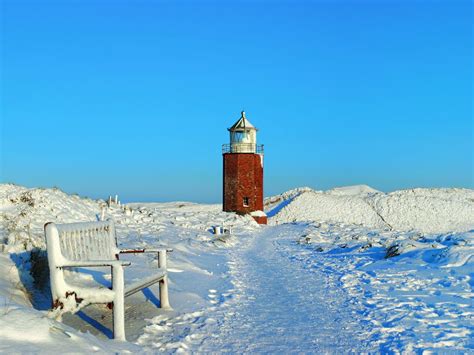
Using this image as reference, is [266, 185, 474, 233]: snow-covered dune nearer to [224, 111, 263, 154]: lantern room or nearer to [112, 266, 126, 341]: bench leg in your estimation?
[224, 111, 263, 154]: lantern room

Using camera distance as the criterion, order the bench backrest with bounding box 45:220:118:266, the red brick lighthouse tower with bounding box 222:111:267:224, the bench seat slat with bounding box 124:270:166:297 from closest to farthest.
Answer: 1. the bench backrest with bounding box 45:220:118:266
2. the bench seat slat with bounding box 124:270:166:297
3. the red brick lighthouse tower with bounding box 222:111:267:224

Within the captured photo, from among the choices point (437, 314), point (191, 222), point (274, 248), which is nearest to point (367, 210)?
point (191, 222)

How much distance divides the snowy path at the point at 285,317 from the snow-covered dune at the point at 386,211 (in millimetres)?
24453

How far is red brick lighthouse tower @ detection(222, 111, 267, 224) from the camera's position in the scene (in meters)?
31.0

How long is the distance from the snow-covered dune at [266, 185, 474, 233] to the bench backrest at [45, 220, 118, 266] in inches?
1070

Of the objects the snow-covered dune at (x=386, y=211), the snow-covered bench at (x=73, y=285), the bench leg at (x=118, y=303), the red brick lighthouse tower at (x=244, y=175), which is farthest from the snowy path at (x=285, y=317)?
the snow-covered dune at (x=386, y=211)

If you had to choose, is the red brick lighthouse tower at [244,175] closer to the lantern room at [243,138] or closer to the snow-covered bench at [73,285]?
the lantern room at [243,138]

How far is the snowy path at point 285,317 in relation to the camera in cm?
445

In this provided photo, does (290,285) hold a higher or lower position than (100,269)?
lower

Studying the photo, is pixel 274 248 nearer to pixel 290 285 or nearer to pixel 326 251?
pixel 326 251

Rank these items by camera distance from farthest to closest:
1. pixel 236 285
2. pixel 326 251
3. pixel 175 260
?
pixel 326 251
pixel 175 260
pixel 236 285

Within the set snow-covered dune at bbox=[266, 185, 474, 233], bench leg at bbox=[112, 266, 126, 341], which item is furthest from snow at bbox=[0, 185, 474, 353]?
snow-covered dune at bbox=[266, 185, 474, 233]

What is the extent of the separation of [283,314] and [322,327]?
0.76 metres

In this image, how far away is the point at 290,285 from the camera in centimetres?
787
